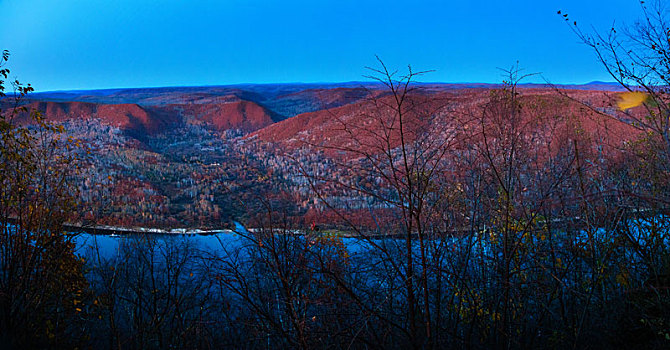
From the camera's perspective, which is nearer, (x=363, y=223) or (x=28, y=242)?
(x=28, y=242)

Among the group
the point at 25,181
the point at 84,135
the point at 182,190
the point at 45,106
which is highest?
the point at 45,106

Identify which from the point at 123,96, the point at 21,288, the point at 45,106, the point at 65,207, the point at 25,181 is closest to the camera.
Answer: the point at 21,288

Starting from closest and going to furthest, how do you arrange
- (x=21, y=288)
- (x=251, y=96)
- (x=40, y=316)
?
(x=21, y=288) → (x=40, y=316) → (x=251, y=96)

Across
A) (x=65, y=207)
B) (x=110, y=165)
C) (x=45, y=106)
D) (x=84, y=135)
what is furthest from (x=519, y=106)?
(x=45, y=106)

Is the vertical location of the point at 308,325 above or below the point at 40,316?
above

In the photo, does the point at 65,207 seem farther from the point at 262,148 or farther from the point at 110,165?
the point at 262,148

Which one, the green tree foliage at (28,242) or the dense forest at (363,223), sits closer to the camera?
the dense forest at (363,223)

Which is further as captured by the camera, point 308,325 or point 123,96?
point 123,96

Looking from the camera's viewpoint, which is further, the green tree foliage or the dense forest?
the green tree foliage
